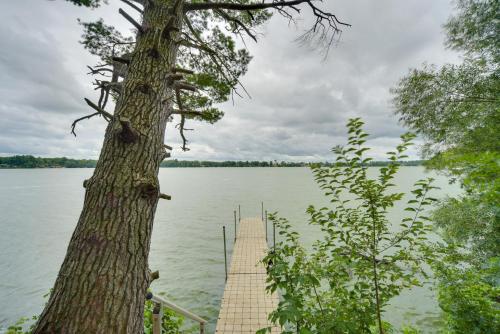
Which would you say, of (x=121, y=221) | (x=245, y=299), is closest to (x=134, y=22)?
(x=121, y=221)

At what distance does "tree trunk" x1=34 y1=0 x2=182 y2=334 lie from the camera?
4.31 feet

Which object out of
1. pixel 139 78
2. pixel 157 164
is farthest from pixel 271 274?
pixel 139 78

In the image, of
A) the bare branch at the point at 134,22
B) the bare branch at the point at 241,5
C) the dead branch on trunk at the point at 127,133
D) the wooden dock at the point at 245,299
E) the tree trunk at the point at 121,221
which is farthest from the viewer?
the wooden dock at the point at 245,299

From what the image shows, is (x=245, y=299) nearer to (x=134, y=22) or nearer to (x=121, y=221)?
(x=121, y=221)

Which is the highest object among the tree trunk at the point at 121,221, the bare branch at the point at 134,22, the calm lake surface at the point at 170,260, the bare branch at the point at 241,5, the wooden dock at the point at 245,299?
the bare branch at the point at 241,5

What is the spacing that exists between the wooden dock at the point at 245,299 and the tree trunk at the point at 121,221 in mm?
2248

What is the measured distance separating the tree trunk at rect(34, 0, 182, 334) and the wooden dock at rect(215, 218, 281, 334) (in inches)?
88.5

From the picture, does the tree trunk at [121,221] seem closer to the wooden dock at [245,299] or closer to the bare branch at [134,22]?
the bare branch at [134,22]

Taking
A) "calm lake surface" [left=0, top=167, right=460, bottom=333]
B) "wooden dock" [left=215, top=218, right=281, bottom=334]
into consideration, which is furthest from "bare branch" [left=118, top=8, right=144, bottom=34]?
"calm lake surface" [left=0, top=167, right=460, bottom=333]

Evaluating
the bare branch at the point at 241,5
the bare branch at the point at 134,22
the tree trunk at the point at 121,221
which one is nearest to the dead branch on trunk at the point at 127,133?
the tree trunk at the point at 121,221

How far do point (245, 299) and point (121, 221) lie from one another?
6.48 m

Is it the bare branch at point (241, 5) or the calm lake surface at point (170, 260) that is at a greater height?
the bare branch at point (241, 5)

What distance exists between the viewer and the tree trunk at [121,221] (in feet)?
4.31

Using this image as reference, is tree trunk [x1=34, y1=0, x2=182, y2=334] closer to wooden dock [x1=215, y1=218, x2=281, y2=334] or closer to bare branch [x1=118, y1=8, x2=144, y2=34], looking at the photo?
bare branch [x1=118, y1=8, x2=144, y2=34]
